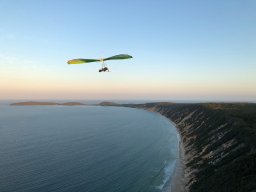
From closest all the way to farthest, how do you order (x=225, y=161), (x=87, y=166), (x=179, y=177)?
(x=225, y=161) → (x=179, y=177) → (x=87, y=166)

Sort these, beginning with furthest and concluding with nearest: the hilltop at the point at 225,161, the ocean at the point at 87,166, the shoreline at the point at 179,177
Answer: the shoreline at the point at 179,177, the ocean at the point at 87,166, the hilltop at the point at 225,161

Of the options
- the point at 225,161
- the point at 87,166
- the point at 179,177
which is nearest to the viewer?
the point at 225,161

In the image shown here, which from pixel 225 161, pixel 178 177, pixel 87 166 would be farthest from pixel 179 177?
pixel 87 166

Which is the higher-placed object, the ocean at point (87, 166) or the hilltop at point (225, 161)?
the hilltop at point (225, 161)

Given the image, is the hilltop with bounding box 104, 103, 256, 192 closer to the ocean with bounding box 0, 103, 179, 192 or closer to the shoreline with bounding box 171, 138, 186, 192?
the shoreline with bounding box 171, 138, 186, 192

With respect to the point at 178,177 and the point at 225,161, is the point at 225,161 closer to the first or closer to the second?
the point at 225,161

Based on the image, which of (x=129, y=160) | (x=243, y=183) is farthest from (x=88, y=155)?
(x=243, y=183)

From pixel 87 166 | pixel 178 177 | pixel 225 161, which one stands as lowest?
pixel 178 177

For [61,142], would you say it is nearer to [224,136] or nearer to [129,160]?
[129,160]

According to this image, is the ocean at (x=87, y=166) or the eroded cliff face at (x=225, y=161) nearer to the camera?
the eroded cliff face at (x=225, y=161)

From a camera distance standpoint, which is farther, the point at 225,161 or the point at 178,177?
the point at 178,177

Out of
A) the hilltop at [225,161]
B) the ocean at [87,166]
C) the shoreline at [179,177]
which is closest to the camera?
the hilltop at [225,161]

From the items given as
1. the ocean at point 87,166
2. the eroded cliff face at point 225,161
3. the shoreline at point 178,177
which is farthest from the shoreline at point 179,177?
the ocean at point 87,166

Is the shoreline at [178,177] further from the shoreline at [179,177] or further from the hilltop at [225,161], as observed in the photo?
the hilltop at [225,161]
